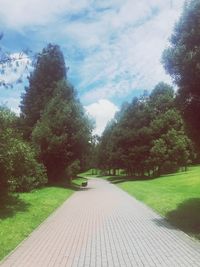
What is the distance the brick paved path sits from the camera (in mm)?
11261

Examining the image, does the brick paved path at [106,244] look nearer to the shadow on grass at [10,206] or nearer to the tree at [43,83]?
the shadow on grass at [10,206]

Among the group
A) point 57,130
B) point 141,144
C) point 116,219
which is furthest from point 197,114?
point 141,144

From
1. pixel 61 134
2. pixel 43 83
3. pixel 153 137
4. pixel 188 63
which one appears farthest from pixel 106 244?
pixel 153 137

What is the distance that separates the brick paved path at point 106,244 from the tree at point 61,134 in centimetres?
2813

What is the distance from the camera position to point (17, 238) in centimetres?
1517

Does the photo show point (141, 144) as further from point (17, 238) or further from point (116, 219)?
point (17, 238)

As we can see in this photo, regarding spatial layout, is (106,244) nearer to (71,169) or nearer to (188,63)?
(188,63)

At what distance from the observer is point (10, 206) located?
78.9 ft

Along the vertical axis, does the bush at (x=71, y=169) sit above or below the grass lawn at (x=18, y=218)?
above

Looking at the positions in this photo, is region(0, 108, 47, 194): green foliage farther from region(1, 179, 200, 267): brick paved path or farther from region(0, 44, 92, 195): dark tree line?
region(0, 44, 92, 195): dark tree line

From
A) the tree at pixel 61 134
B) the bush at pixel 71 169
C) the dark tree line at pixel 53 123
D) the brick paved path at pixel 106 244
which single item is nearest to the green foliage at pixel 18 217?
the brick paved path at pixel 106 244

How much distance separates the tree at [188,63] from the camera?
18.8 meters

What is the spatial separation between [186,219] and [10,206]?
9803mm

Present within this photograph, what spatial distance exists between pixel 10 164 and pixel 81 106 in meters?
29.7
